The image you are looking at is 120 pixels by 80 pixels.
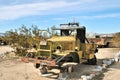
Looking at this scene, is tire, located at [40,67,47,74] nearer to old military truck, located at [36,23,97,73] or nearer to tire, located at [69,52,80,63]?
old military truck, located at [36,23,97,73]

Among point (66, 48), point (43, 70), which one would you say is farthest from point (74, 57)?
point (43, 70)

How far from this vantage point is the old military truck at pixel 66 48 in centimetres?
1264

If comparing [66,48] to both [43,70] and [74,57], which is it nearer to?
[74,57]

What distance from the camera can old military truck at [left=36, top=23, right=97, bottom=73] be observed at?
498 inches

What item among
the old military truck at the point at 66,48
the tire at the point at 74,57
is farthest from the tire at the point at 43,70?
the tire at the point at 74,57

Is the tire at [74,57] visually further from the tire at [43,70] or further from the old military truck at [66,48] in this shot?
the tire at [43,70]

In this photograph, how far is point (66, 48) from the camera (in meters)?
13.6

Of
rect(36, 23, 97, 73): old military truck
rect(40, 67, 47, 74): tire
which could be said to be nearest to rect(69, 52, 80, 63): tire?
rect(36, 23, 97, 73): old military truck

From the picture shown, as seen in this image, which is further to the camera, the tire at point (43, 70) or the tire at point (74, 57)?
the tire at point (74, 57)

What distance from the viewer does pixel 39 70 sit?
13.8m

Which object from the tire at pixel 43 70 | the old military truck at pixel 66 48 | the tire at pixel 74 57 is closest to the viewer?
the old military truck at pixel 66 48

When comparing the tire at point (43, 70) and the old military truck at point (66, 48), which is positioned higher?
the old military truck at point (66, 48)

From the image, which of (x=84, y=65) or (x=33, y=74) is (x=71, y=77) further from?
(x=84, y=65)

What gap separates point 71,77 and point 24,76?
89.4 inches
